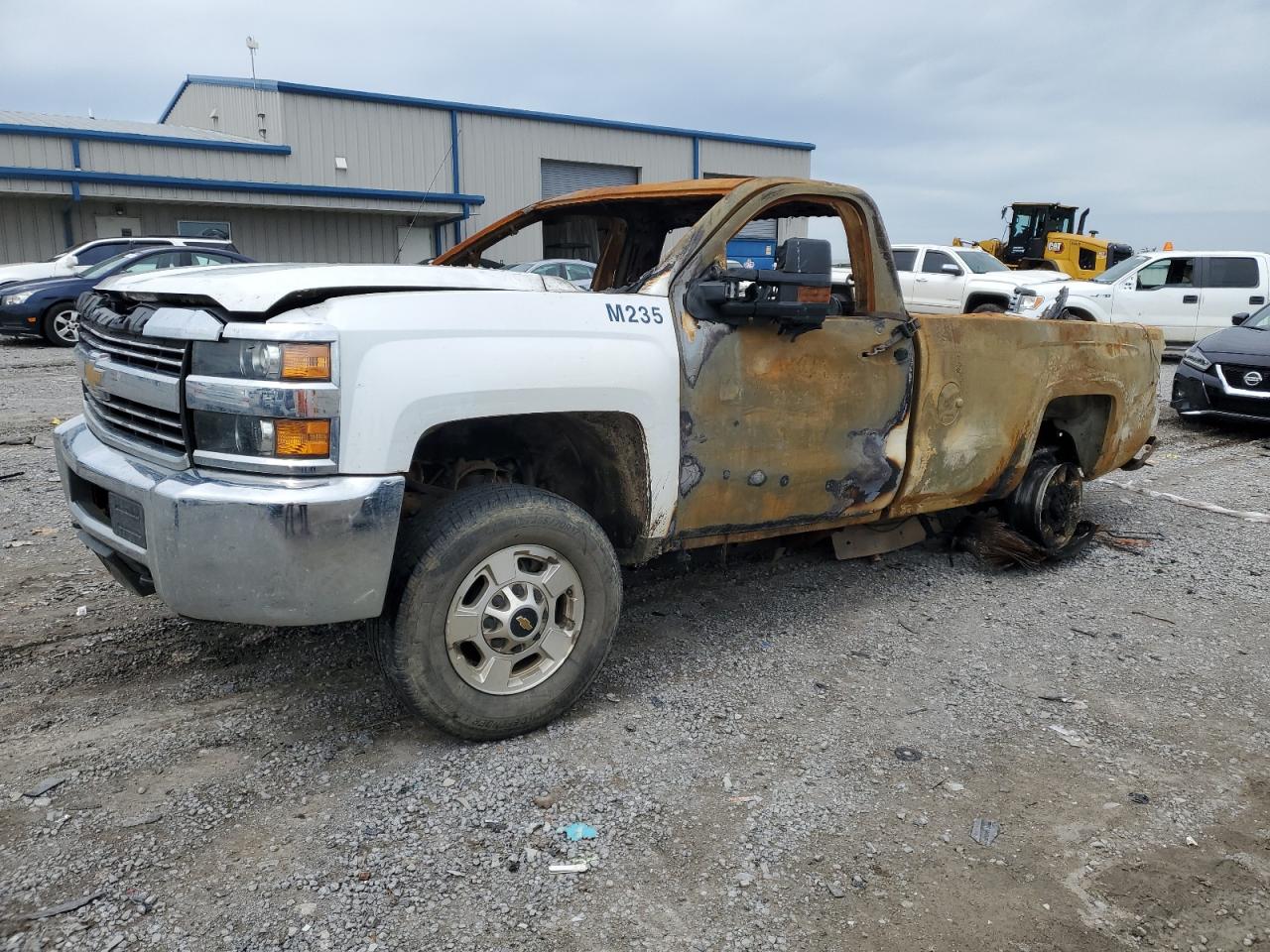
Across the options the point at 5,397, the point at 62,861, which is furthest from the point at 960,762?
the point at 5,397

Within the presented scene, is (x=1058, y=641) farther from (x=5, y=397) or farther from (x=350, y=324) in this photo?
(x=5, y=397)

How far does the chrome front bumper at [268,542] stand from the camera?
257 cm

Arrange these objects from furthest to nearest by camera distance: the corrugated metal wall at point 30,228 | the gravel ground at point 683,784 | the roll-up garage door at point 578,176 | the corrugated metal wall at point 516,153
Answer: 1. the roll-up garage door at point 578,176
2. the corrugated metal wall at point 516,153
3. the corrugated metal wall at point 30,228
4. the gravel ground at point 683,784

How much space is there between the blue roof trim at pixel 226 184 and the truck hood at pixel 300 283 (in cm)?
1549

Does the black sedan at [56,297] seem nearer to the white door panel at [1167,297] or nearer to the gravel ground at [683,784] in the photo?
the gravel ground at [683,784]

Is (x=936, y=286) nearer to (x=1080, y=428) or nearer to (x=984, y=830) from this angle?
(x=1080, y=428)

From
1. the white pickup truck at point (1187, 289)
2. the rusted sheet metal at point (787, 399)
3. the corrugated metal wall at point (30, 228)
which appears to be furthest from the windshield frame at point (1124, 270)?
the corrugated metal wall at point (30, 228)

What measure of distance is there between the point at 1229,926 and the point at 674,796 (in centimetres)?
143

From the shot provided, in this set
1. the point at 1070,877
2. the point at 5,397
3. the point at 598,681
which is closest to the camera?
the point at 1070,877

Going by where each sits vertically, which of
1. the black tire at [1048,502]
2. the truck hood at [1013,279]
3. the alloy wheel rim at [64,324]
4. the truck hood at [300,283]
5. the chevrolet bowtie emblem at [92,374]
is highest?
the truck hood at [1013,279]

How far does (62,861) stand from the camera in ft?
8.08

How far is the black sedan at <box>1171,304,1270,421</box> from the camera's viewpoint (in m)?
9.34

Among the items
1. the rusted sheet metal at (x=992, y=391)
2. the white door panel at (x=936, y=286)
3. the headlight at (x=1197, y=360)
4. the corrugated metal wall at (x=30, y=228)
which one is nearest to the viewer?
the rusted sheet metal at (x=992, y=391)

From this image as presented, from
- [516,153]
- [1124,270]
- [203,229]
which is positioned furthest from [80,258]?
[1124,270]
